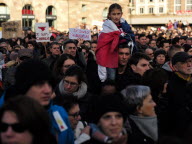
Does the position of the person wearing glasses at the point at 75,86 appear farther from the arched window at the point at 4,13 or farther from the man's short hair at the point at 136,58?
the arched window at the point at 4,13

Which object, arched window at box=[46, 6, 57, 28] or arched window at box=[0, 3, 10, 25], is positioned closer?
arched window at box=[0, 3, 10, 25]

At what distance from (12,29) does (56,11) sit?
2529 centimetres

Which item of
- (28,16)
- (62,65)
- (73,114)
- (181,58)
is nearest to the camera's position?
(73,114)

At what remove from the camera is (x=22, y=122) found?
2.83 meters

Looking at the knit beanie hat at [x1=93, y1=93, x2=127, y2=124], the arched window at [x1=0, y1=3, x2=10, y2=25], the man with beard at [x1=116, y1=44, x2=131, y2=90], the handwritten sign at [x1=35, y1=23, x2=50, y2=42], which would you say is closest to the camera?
the knit beanie hat at [x1=93, y1=93, x2=127, y2=124]

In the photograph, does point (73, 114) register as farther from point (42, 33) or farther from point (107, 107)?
point (42, 33)

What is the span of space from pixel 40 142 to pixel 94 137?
73 cm

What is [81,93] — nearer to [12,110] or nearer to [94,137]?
[94,137]

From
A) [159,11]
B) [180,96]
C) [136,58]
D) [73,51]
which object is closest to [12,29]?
[73,51]

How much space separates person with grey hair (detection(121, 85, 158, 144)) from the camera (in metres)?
4.04

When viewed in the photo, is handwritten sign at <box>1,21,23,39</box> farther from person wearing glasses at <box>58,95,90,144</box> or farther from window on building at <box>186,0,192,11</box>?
window on building at <box>186,0,192,11</box>

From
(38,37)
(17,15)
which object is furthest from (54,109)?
(17,15)

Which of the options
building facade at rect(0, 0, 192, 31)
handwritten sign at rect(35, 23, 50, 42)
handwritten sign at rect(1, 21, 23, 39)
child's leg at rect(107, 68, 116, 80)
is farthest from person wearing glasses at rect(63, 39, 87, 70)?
building facade at rect(0, 0, 192, 31)

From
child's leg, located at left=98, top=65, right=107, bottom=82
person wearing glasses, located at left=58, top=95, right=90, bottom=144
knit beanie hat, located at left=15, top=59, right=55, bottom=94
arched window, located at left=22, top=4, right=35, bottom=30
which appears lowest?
person wearing glasses, located at left=58, top=95, right=90, bottom=144
